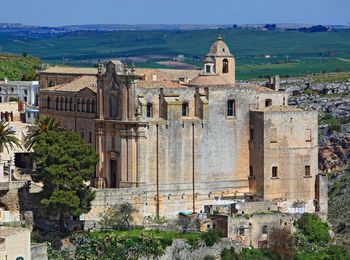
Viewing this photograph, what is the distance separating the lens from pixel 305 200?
70.3m

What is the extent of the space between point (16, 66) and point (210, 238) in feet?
291

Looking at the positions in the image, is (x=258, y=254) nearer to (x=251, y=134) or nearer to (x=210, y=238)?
(x=210, y=238)

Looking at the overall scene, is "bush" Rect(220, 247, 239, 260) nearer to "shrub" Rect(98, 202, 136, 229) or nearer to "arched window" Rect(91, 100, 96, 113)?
"shrub" Rect(98, 202, 136, 229)

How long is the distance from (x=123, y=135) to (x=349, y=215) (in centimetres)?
2664

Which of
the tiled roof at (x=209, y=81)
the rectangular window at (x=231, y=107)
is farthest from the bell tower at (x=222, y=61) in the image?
the rectangular window at (x=231, y=107)

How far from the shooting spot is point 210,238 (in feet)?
205

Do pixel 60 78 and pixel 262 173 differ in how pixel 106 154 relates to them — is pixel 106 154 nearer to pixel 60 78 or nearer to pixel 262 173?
pixel 262 173

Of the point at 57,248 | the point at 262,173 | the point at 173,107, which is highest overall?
the point at 173,107

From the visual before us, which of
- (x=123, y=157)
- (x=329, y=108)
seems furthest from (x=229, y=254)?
(x=329, y=108)

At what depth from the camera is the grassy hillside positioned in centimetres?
13788

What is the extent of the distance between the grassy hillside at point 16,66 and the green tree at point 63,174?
70.6m

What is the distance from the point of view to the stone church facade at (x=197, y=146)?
65.6 metres

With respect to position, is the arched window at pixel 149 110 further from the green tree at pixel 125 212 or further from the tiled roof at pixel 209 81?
the green tree at pixel 125 212

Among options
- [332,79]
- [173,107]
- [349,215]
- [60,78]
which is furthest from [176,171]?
[332,79]
